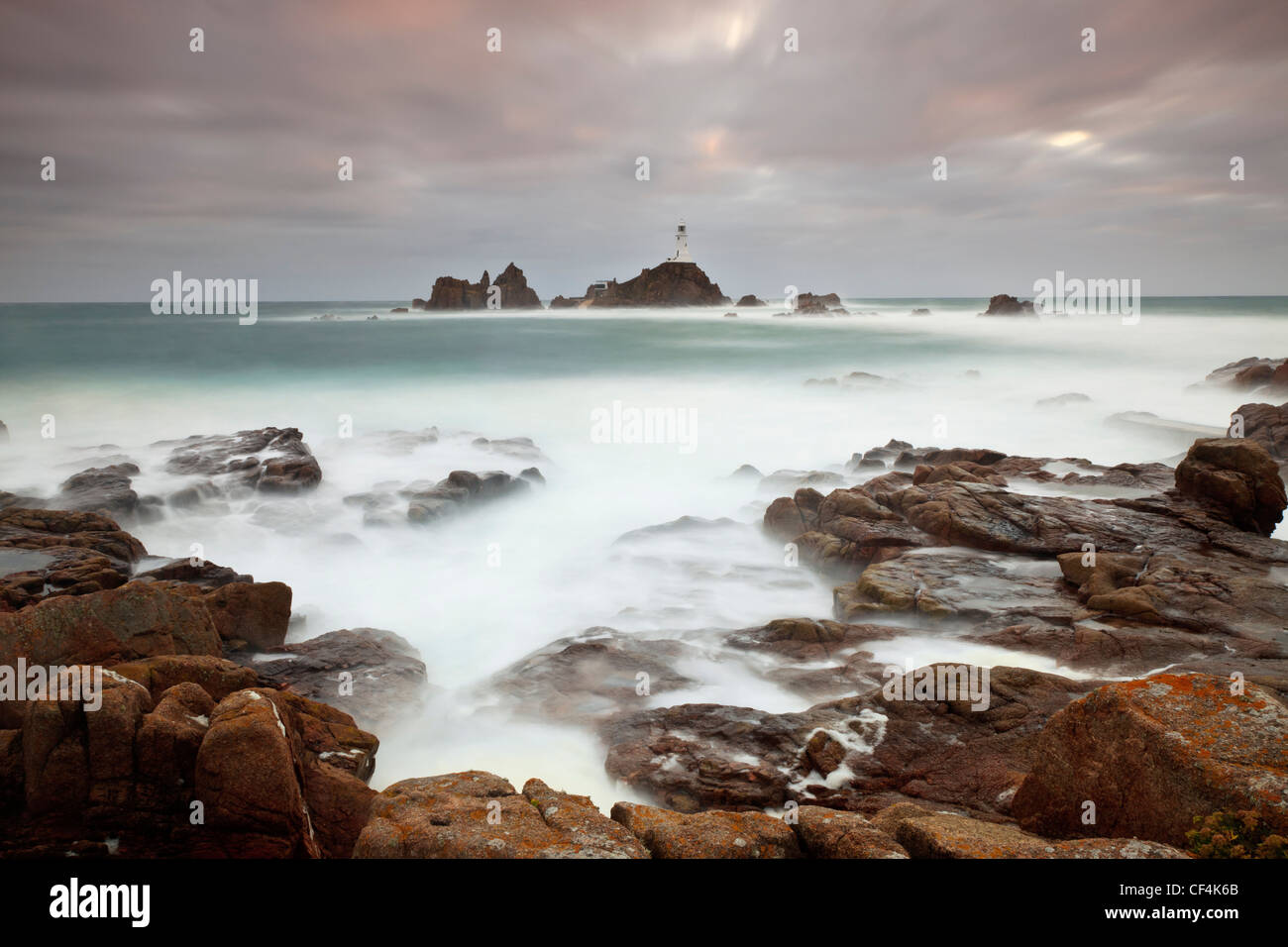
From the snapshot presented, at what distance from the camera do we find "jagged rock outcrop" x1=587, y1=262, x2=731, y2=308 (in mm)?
129250

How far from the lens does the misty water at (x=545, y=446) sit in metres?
11.3

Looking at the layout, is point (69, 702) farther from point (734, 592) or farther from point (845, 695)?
point (734, 592)

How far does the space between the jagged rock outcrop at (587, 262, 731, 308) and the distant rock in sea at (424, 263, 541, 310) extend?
1634cm

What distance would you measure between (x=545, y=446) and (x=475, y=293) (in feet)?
350

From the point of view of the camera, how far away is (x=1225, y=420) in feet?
88.4

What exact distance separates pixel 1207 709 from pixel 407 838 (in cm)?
496

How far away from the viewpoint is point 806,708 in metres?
7.89

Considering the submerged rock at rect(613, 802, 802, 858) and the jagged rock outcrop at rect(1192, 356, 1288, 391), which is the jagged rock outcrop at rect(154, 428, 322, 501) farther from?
the jagged rock outcrop at rect(1192, 356, 1288, 391)

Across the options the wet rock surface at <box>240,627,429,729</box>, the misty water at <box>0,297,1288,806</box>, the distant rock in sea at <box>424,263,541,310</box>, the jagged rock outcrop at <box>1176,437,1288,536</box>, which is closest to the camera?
the wet rock surface at <box>240,627,429,729</box>

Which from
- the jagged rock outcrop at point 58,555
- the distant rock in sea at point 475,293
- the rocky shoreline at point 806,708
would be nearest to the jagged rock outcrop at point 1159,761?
the rocky shoreline at point 806,708

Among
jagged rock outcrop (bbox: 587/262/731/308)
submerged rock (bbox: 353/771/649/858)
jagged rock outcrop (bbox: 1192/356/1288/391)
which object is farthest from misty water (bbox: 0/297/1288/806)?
jagged rock outcrop (bbox: 587/262/731/308)

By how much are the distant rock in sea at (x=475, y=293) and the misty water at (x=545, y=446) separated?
2533 inches

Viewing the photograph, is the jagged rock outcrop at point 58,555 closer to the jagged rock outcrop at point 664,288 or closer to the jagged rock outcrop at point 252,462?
the jagged rock outcrop at point 252,462

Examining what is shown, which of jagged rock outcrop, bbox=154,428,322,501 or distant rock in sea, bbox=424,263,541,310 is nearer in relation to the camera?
jagged rock outcrop, bbox=154,428,322,501
